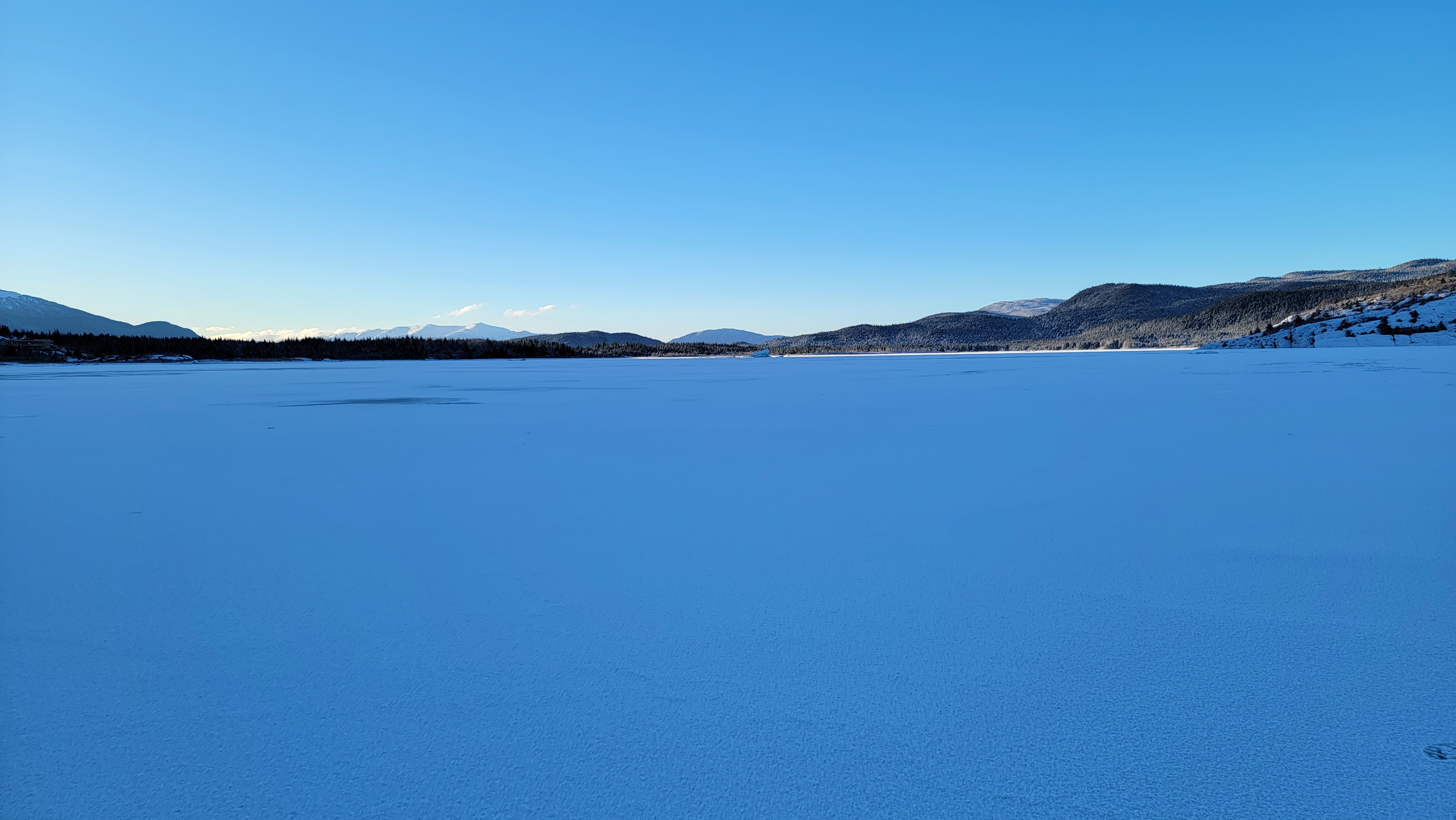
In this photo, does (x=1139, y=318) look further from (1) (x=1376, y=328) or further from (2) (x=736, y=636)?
(2) (x=736, y=636)

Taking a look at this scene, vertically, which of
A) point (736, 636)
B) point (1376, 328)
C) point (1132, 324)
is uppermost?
point (1132, 324)

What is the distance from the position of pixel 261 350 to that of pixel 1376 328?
5724cm

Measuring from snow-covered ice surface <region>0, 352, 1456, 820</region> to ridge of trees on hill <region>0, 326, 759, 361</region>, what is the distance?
38047 mm

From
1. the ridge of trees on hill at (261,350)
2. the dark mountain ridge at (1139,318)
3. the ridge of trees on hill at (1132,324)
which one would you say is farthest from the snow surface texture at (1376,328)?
the ridge of trees on hill at (261,350)

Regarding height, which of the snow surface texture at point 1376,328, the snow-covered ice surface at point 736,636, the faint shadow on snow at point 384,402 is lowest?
the snow-covered ice surface at point 736,636

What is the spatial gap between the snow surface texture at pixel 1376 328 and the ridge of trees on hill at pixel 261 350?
36394 millimetres

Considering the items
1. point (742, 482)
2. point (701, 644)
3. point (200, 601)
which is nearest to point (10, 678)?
point (200, 601)

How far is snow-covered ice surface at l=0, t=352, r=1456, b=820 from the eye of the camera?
58.1 inches

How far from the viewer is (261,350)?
3978cm

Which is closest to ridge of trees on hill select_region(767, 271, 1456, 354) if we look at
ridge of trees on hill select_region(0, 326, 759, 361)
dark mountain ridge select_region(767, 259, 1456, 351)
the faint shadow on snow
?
dark mountain ridge select_region(767, 259, 1456, 351)

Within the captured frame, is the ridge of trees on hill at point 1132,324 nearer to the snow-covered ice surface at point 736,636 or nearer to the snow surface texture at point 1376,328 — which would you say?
the snow surface texture at point 1376,328

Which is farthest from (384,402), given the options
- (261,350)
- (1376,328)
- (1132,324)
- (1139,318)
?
(1139,318)

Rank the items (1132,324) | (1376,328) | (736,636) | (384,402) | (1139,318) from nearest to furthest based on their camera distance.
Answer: (736,636), (384,402), (1376,328), (1132,324), (1139,318)

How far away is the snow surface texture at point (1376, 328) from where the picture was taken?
3384 centimetres
